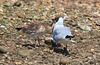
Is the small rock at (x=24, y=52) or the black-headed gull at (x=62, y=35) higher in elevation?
the black-headed gull at (x=62, y=35)

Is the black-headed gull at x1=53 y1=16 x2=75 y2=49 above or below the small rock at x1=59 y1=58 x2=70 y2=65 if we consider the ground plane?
above

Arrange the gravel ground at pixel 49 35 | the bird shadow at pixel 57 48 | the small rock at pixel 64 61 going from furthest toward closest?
the bird shadow at pixel 57 48
the gravel ground at pixel 49 35
the small rock at pixel 64 61

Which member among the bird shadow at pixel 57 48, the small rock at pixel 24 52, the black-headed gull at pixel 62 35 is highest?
the black-headed gull at pixel 62 35

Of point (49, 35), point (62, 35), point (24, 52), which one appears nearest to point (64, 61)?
point (62, 35)

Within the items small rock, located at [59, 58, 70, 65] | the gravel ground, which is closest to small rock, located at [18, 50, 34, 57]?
the gravel ground

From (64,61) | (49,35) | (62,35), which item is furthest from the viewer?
(49,35)

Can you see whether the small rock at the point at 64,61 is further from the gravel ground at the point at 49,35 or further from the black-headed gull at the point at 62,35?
the black-headed gull at the point at 62,35

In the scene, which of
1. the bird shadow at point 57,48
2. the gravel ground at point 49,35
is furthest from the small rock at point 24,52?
the bird shadow at point 57,48

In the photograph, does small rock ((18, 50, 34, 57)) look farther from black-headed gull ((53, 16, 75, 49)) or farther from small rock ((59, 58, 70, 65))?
small rock ((59, 58, 70, 65))

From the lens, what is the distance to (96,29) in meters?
9.55

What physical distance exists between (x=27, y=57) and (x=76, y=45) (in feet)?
7.10

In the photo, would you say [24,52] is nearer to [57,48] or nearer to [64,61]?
[57,48]

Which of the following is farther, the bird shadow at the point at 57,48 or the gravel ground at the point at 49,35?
the bird shadow at the point at 57,48

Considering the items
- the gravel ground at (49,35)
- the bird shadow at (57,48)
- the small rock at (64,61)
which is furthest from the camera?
the bird shadow at (57,48)
